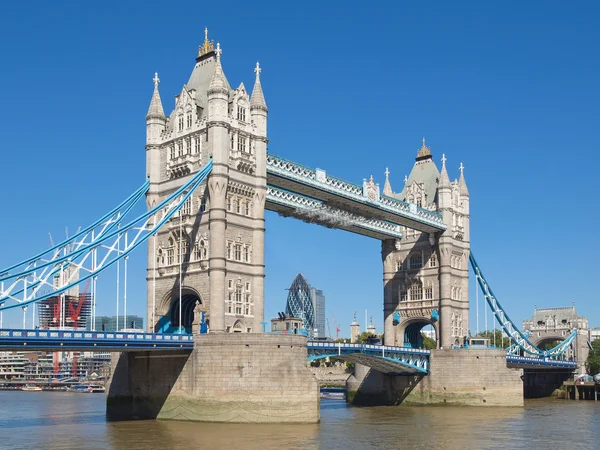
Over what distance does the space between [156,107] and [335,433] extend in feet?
96.3

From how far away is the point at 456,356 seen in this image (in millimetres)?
80000

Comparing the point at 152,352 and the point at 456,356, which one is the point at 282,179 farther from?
the point at 456,356

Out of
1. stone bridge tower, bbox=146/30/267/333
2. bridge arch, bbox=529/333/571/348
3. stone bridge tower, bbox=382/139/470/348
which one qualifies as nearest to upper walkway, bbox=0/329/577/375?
stone bridge tower, bbox=146/30/267/333

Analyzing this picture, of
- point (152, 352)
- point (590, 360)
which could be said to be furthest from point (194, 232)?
point (590, 360)

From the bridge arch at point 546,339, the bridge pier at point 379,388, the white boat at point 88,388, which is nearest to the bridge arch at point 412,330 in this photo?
the bridge pier at point 379,388

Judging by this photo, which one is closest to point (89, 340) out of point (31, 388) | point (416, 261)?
point (416, 261)

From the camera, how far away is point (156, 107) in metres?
65.7

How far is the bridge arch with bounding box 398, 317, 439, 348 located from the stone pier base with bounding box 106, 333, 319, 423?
35577mm

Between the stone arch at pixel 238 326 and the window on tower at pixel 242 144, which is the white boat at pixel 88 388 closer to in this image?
the stone arch at pixel 238 326

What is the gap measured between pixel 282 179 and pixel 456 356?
2576 centimetres

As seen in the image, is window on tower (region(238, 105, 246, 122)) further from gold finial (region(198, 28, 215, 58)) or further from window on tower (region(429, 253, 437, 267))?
window on tower (region(429, 253, 437, 267))

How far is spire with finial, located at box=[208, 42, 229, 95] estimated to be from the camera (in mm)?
60891

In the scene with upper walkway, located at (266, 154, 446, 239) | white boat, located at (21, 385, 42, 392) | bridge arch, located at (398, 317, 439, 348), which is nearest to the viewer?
upper walkway, located at (266, 154, 446, 239)

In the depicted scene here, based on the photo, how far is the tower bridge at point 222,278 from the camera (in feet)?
177
